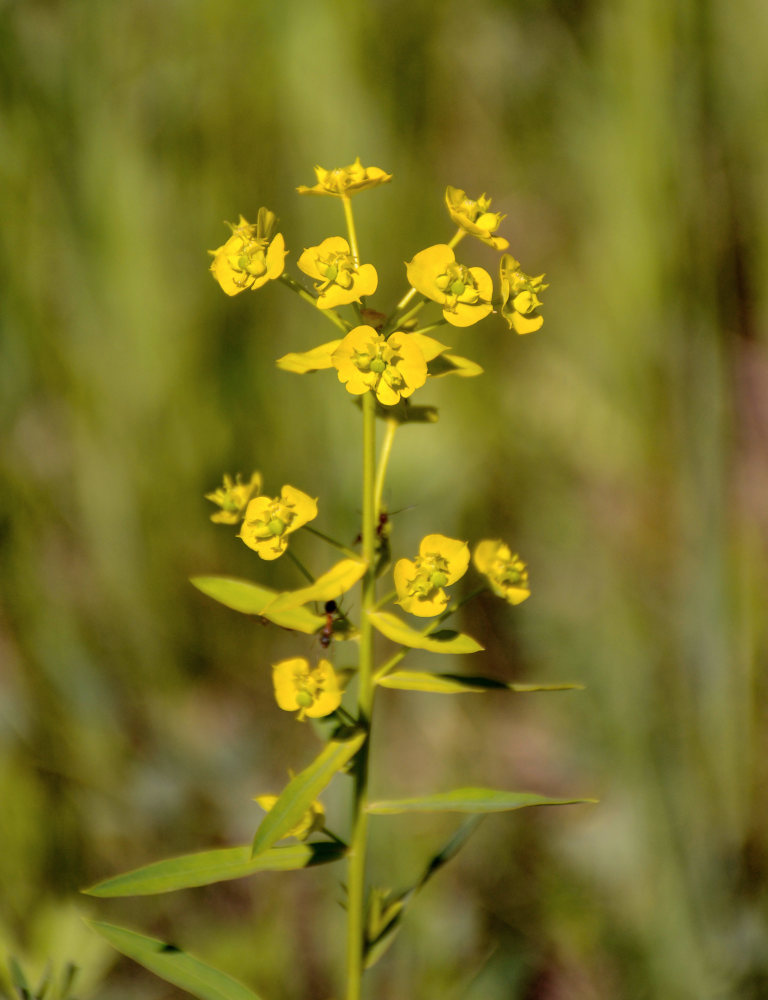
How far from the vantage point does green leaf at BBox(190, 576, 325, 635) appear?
879 millimetres

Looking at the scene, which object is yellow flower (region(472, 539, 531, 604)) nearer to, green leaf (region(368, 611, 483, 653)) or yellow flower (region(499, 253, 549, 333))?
green leaf (region(368, 611, 483, 653))

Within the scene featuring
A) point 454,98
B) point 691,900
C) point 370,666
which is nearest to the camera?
point 370,666

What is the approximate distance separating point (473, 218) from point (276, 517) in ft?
1.21

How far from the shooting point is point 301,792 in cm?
80

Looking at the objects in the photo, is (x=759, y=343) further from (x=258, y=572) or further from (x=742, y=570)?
(x=258, y=572)

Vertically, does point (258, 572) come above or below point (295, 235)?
below

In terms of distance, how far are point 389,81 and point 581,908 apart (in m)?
1.58

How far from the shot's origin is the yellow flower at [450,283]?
31.0 inches

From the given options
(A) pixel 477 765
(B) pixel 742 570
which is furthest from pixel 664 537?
(A) pixel 477 765

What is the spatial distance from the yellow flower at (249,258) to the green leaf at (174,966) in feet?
2.10

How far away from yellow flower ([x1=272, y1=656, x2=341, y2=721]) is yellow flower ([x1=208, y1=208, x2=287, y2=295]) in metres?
0.37

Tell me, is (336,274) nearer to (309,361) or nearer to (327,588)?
(309,361)

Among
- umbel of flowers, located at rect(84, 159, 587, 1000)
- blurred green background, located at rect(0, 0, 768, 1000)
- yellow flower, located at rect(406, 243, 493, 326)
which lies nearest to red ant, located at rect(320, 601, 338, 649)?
umbel of flowers, located at rect(84, 159, 587, 1000)

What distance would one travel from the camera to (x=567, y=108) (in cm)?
176
